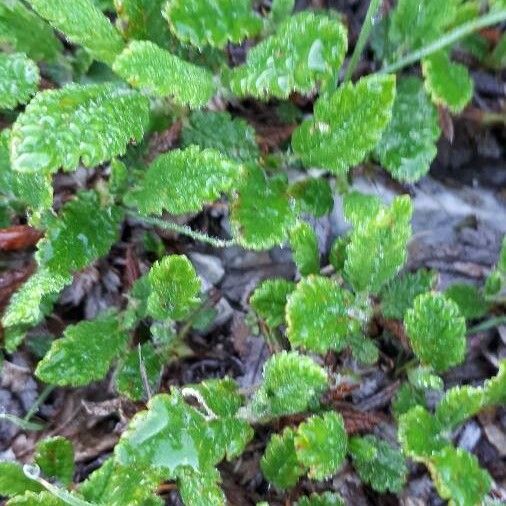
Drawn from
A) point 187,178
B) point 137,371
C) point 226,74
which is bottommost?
point 137,371

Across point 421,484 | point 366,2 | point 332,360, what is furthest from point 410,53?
point 421,484

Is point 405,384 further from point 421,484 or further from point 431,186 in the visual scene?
point 431,186

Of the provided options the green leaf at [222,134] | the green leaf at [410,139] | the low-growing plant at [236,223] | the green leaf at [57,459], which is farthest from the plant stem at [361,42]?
the green leaf at [57,459]

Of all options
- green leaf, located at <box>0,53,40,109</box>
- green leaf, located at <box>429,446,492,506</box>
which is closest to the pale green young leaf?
green leaf, located at <box>429,446,492,506</box>

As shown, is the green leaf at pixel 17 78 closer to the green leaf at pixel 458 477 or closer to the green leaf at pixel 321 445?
the green leaf at pixel 321 445

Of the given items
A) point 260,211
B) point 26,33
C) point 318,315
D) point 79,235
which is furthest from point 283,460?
point 26,33
